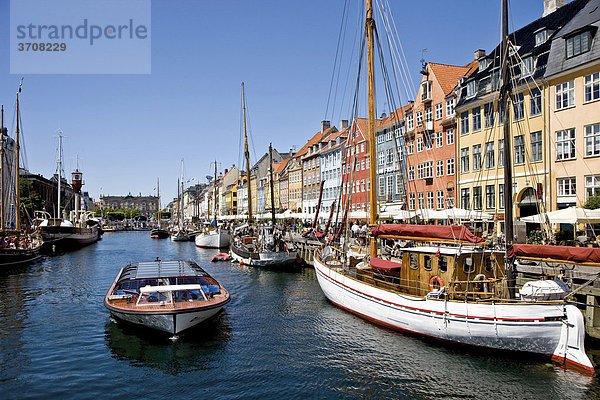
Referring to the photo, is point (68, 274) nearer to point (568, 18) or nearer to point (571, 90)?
point (571, 90)

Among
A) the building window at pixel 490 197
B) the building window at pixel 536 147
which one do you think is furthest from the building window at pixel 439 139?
the building window at pixel 536 147

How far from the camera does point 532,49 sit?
36594mm

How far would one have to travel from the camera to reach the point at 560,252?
15.3 metres

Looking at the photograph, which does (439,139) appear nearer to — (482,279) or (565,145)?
(565,145)

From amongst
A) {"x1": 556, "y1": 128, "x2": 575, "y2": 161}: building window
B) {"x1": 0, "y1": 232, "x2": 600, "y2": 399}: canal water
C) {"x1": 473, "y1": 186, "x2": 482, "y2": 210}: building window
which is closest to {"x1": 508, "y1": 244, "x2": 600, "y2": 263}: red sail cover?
{"x1": 0, "y1": 232, "x2": 600, "y2": 399}: canal water

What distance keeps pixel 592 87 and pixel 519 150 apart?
275 inches

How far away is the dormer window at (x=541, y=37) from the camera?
35.2m

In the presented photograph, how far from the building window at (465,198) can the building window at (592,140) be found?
1193 centimetres

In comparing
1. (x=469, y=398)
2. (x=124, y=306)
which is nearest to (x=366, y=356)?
(x=469, y=398)

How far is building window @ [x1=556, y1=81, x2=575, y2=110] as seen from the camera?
103 feet

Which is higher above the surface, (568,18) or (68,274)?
(568,18)

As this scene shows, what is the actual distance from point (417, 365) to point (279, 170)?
85.6 metres

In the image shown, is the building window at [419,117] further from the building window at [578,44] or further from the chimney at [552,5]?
the building window at [578,44]

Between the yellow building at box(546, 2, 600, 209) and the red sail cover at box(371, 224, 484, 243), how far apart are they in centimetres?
1479
